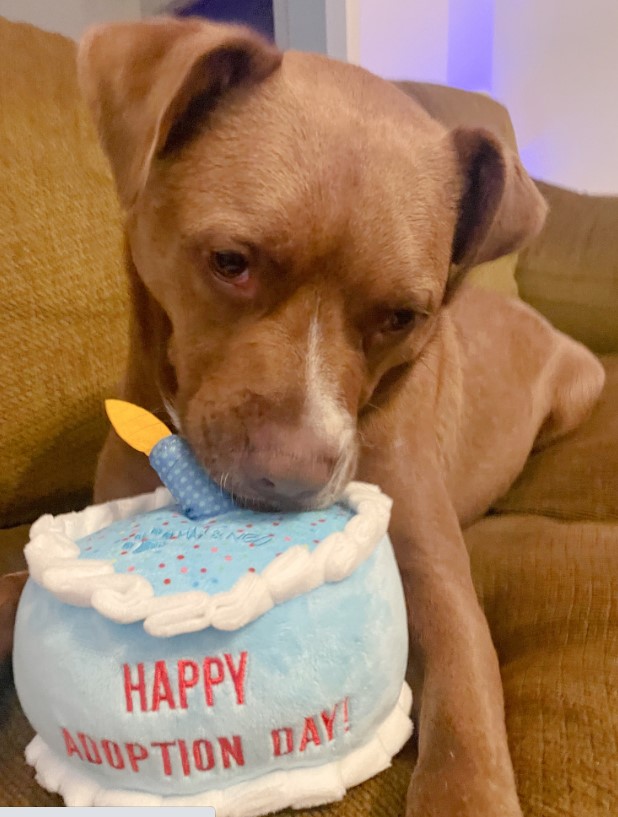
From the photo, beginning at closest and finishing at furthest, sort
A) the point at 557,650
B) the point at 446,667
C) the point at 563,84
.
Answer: the point at 446,667
the point at 557,650
the point at 563,84

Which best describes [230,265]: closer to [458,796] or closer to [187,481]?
[187,481]

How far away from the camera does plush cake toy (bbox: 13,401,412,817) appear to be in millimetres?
756

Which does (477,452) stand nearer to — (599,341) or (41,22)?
(599,341)

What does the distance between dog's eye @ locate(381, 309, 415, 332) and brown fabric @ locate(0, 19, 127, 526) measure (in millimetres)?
881

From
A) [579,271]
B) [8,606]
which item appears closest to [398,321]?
[8,606]

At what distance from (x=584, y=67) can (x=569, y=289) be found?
188 centimetres

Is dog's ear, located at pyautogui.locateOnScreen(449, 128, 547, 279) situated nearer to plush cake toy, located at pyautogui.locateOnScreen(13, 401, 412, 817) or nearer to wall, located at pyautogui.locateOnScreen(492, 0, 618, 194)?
plush cake toy, located at pyautogui.locateOnScreen(13, 401, 412, 817)

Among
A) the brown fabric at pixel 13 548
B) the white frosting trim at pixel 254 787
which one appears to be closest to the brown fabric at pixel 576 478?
the white frosting trim at pixel 254 787

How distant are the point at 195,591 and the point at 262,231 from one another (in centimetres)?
52

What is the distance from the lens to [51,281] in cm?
171

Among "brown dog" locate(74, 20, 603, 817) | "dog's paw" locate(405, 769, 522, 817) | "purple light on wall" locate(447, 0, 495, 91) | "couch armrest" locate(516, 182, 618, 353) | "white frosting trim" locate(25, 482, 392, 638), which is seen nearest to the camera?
"white frosting trim" locate(25, 482, 392, 638)

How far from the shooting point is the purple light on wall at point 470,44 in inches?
166

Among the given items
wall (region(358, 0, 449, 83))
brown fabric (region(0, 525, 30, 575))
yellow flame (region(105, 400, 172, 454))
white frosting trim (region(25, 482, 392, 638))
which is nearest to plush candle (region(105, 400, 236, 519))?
yellow flame (region(105, 400, 172, 454))

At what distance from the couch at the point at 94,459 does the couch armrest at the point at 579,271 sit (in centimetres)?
87
